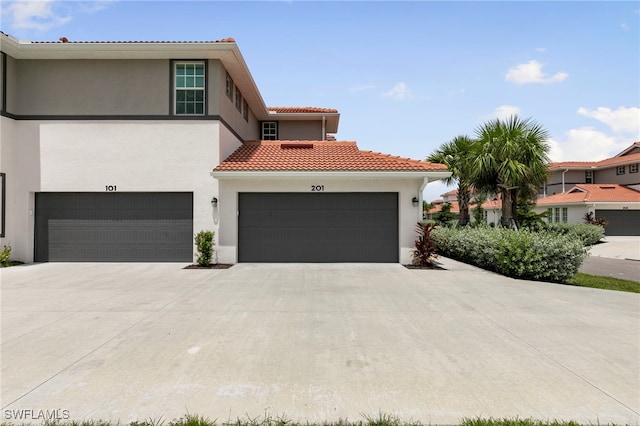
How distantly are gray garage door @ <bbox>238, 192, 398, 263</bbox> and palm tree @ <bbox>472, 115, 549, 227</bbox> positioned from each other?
672 centimetres

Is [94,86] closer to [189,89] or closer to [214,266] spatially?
[189,89]

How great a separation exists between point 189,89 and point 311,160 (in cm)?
482

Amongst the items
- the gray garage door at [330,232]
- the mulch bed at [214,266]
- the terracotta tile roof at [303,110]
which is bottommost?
the mulch bed at [214,266]

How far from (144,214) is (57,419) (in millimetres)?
9406

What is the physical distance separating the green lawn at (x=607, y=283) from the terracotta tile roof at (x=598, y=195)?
19968mm

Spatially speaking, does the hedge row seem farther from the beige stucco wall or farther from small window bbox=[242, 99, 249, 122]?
the beige stucco wall

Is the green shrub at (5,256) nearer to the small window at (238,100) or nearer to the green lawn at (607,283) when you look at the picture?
the small window at (238,100)

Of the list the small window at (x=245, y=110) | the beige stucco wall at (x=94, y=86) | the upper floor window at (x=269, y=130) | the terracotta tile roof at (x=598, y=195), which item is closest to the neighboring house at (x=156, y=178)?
the beige stucco wall at (x=94, y=86)

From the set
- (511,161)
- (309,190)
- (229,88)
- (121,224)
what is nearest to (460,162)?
(511,161)

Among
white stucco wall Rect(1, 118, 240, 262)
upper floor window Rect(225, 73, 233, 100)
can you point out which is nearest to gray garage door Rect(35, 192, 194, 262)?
white stucco wall Rect(1, 118, 240, 262)

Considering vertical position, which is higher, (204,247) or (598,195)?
(598,195)

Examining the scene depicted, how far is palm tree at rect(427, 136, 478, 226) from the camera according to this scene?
18.0 m

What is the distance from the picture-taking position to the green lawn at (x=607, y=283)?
28.7ft

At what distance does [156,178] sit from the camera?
11.0 m
